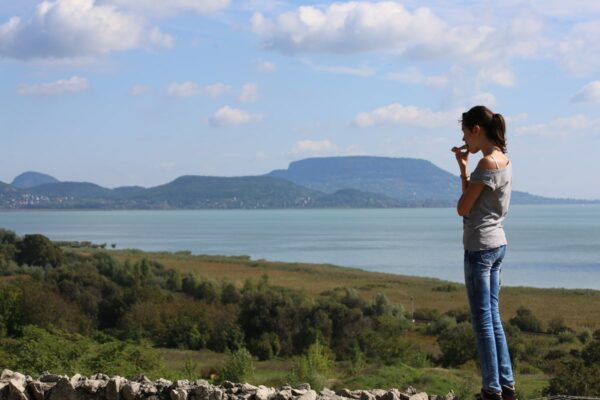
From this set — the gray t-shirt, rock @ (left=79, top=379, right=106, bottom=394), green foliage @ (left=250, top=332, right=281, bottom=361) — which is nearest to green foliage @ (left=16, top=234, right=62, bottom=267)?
green foliage @ (left=250, top=332, right=281, bottom=361)

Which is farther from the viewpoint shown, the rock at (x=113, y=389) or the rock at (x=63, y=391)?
the rock at (x=63, y=391)

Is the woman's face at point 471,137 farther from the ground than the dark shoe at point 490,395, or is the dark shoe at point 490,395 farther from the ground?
the woman's face at point 471,137

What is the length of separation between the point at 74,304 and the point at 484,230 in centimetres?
3709

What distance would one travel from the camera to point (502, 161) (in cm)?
583

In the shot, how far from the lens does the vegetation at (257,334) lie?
20.8 meters

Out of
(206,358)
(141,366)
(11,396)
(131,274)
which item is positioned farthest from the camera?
(131,274)

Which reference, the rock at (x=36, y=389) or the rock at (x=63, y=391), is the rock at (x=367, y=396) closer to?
the rock at (x=63, y=391)

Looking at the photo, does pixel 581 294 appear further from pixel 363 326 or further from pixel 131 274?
pixel 131 274

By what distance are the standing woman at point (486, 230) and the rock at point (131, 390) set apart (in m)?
3.30

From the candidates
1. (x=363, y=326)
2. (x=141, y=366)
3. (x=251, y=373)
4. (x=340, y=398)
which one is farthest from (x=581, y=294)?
(x=340, y=398)

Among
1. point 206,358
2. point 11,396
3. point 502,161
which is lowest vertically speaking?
point 206,358

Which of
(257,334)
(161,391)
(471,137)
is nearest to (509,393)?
(471,137)

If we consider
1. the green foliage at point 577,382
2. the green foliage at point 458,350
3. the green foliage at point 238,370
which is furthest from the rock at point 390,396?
the green foliage at point 458,350

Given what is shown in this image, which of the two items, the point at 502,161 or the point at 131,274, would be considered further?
the point at 131,274
